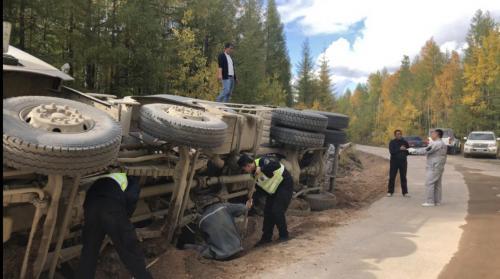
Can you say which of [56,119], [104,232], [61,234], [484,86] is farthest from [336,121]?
[484,86]

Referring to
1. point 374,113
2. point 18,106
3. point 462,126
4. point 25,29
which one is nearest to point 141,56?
point 25,29

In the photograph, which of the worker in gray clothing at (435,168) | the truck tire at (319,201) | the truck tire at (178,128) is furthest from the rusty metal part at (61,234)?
the worker in gray clothing at (435,168)

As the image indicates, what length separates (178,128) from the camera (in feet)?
18.0

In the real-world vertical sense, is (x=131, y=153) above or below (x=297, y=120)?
below

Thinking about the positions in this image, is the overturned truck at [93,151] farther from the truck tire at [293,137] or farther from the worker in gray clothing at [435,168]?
the worker in gray clothing at [435,168]

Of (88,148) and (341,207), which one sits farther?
(341,207)

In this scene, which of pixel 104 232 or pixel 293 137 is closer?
pixel 104 232

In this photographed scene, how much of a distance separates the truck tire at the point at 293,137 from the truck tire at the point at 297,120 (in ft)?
0.35

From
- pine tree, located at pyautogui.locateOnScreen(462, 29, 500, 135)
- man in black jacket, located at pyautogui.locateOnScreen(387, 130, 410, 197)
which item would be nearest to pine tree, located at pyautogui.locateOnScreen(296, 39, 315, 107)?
pine tree, located at pyautogui.locateOnScreen(462, 29, 500, 135)

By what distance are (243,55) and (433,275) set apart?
31.6 m

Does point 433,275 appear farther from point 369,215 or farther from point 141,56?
point 141,56

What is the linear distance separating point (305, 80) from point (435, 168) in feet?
158

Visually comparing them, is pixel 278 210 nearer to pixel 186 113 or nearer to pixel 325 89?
pixel 186 113

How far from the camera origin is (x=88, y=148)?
3.96 metres
